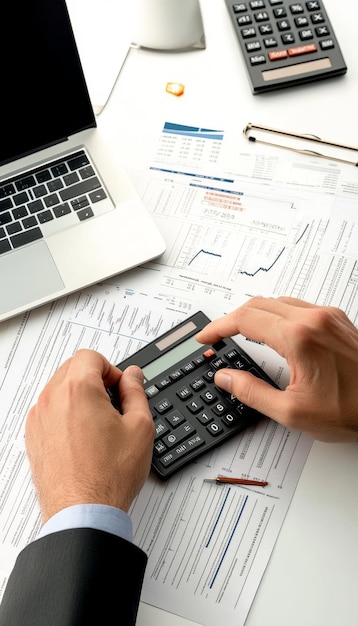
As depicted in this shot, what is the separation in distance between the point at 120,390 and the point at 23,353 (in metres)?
0.15

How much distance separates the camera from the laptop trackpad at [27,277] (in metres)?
0.86

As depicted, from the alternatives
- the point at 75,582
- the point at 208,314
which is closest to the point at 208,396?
the point at 208,314

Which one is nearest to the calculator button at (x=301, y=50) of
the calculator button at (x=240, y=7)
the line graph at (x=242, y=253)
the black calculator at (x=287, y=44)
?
the black calculator at (x=287, y=44)

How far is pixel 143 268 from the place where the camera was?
892 mm

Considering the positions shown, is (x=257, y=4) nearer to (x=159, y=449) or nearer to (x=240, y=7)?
(x=240, y=7)

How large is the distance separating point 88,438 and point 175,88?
542mm

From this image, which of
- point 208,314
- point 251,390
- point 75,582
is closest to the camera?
point 75,582

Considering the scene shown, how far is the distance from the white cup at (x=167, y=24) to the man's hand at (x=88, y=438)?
1.68 feet

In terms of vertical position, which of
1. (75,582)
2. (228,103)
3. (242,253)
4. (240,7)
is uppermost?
(240,7)

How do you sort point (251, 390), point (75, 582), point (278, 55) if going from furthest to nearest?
point (278, 55) < point (251, 390) < point (75, 582)

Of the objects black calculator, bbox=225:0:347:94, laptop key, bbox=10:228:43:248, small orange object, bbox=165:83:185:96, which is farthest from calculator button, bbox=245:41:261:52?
laptop key, bbox=10:228:43:248

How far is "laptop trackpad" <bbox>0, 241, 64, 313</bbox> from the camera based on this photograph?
859mm

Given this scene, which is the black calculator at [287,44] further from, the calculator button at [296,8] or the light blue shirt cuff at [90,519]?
the light blue shirt cuff at [90,519]

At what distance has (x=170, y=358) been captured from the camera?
31.9 inches
